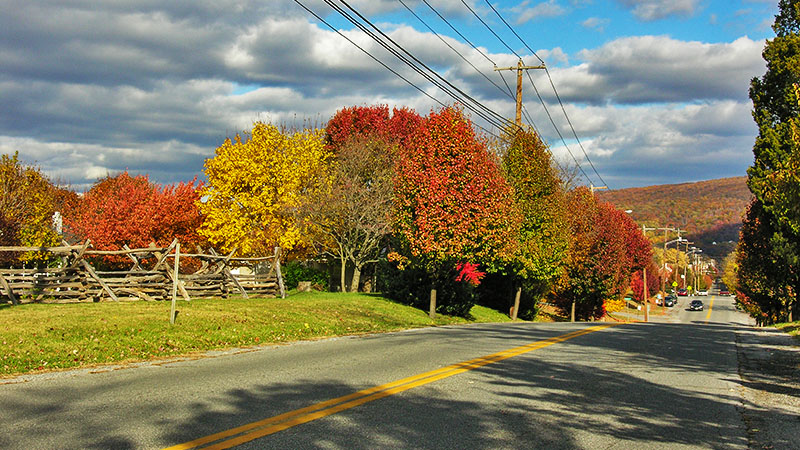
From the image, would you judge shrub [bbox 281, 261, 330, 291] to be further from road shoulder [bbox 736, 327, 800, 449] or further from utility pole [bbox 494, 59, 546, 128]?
road shoulder [bbox 736, 327, 800, 449]

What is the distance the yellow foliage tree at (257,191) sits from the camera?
40.2 m

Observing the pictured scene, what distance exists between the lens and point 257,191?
41.4 m

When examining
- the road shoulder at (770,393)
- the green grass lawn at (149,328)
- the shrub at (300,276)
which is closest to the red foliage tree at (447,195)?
the green grass lawn at (149,328)

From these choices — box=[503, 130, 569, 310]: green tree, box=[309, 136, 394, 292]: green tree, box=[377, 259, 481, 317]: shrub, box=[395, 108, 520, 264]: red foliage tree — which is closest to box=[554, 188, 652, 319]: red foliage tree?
box=[503, 130, 569, 310]: green tree

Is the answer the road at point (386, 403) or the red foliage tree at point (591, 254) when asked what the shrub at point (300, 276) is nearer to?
the red foliage tree at point (591, 254)

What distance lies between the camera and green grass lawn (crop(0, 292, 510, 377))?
1262 centimetres

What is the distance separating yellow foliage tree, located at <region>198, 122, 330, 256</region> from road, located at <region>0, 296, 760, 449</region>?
89.8 ft

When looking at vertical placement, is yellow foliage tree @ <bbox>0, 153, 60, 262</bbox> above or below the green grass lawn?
above

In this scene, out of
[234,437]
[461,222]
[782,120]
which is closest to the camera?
[234,437]

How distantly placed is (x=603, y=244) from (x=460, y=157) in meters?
27.6

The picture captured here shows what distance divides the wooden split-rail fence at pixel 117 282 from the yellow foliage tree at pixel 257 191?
44.4 ft

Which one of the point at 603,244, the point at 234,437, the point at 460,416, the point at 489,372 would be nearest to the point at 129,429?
the point at 234,437

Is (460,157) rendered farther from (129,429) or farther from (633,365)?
(129,429)

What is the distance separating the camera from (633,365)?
41.1 feet
